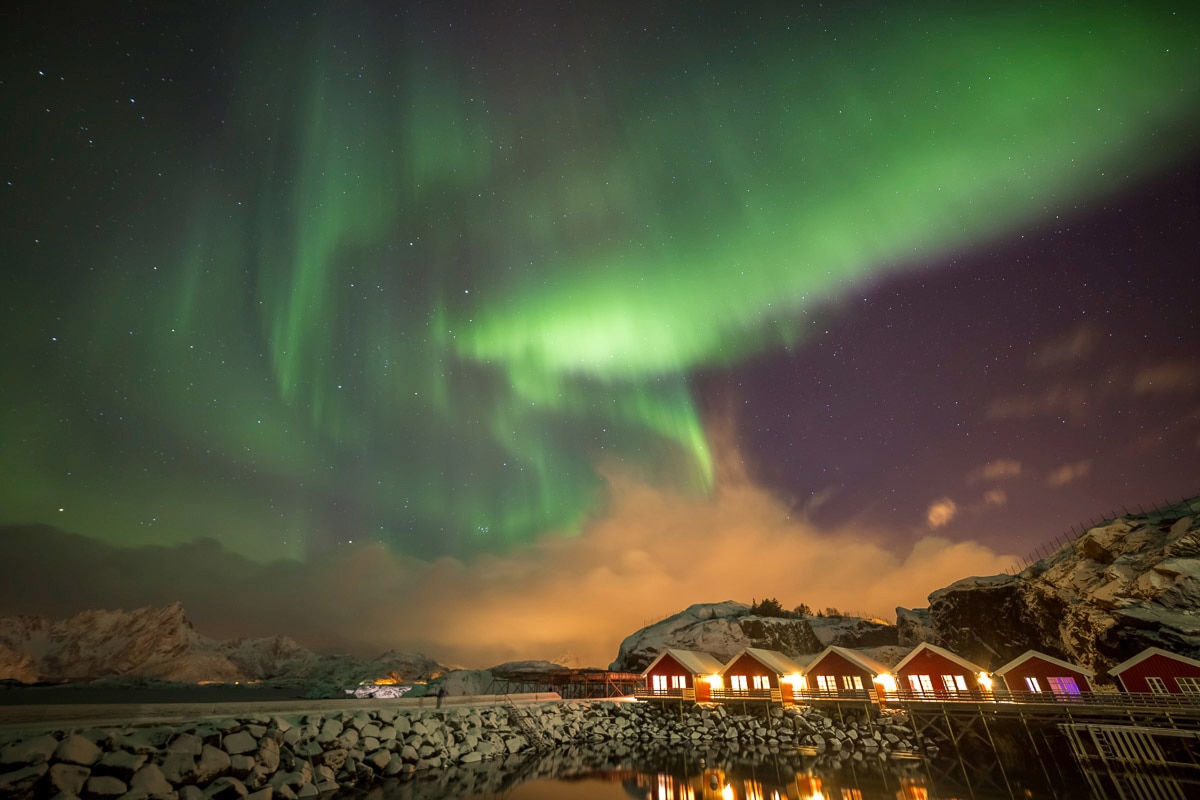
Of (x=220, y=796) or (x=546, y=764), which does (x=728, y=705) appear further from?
(x=220, y=796)

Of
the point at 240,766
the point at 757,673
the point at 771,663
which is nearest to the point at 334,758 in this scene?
the point at 240,766

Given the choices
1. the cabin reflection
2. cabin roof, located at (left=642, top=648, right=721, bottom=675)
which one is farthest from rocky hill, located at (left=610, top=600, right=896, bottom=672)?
the cabin reflection

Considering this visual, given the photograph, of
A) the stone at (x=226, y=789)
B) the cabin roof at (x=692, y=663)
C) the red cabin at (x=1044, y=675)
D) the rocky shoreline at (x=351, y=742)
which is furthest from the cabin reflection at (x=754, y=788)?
the cabin roof at (x=692, y=663)

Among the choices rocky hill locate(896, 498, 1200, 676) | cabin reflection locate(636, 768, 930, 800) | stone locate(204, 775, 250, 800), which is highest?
rocky hill locate(896, 498, 1200, 676)

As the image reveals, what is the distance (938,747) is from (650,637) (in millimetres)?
54707

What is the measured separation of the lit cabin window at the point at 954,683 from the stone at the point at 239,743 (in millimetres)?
48891

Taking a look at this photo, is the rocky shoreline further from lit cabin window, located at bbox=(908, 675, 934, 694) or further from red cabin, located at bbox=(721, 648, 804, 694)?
lit cabin window, located at bbox=(908, 675, 934, 694)

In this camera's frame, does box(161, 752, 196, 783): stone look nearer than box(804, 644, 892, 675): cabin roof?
Yes

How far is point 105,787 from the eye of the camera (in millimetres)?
16328

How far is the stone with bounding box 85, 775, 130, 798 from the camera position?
16141 mm

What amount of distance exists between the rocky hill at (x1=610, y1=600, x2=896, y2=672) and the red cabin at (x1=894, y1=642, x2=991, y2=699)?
130 feet

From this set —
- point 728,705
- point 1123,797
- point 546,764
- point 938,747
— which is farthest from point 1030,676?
point 546,764

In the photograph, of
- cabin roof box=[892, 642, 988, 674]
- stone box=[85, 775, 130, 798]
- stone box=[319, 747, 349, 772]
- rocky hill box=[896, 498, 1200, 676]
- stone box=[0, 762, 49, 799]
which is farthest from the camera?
cabin roof box=[892, 642, 988, 674]

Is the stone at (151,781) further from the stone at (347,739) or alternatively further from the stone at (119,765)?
the stone at (347,739)
